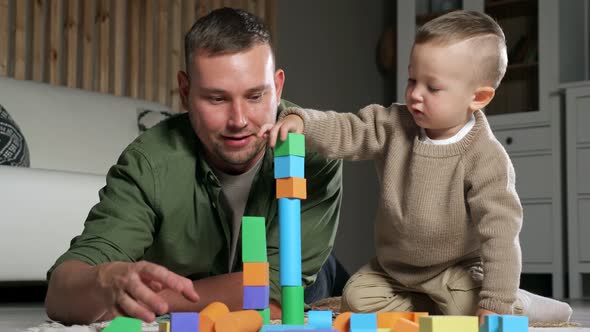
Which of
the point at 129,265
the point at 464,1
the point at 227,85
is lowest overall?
the point at 129,265

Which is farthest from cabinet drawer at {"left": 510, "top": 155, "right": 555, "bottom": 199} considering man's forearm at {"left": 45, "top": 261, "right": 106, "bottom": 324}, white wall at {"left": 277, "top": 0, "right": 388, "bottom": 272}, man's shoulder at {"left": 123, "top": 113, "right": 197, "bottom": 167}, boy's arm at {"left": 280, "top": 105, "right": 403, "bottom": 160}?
man's forearm at {"left": 45, "top": 261, "right": 106, "bottom": 324}

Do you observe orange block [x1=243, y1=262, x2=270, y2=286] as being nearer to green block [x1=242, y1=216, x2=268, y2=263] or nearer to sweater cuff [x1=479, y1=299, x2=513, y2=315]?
green block [x1=242, y1=216, x2=268, y2=263]

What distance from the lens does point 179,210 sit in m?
1.41

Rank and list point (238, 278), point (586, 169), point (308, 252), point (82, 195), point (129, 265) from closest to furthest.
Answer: point (129, 265) < point (238, 278) < point (308, 252) < point (82, 195) < point (586, 169)

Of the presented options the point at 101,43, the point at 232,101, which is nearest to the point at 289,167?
the point at 232,101

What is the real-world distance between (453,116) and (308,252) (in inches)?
16.1

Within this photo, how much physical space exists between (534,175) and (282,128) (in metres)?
2.81

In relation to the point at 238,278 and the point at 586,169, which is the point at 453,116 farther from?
the point at 586,169

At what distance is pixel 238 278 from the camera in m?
1.42

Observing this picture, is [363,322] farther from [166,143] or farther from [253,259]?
[166,143]

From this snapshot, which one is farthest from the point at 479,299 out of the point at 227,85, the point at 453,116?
the point at 227,85

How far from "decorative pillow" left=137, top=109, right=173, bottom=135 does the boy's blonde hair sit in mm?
1942

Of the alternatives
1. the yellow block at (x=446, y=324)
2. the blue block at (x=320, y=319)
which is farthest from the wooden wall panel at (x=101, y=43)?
the yellow block at (x=446, y=324)

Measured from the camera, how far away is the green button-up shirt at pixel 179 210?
4.29 feet
